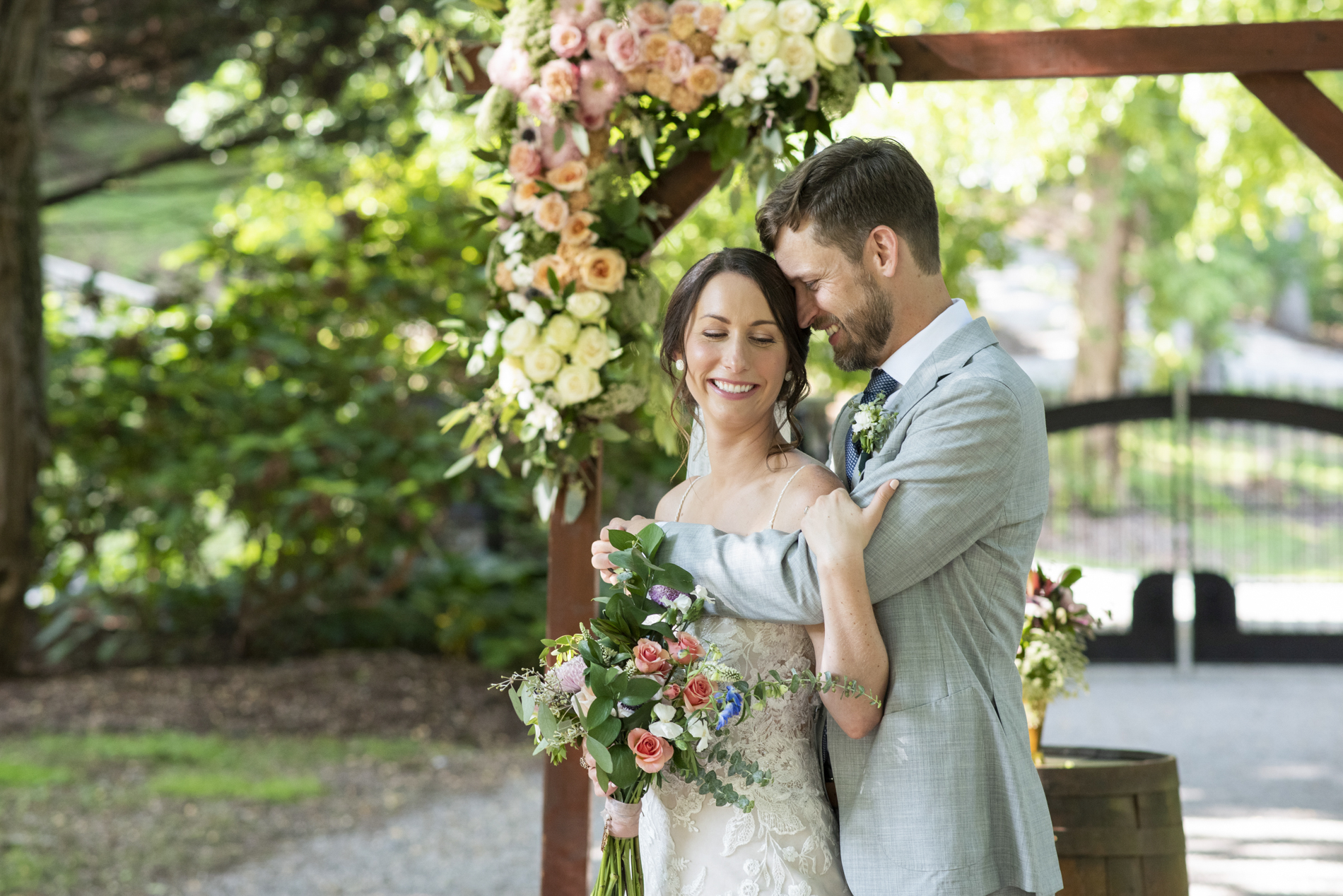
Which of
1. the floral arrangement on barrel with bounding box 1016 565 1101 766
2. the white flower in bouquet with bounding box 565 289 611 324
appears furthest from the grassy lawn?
the floral arrangement on barrel with bounding box 1016 565 1101 766

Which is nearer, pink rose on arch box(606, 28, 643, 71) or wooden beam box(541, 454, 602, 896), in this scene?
pink rose on arch box(606, 28, 643, 71)

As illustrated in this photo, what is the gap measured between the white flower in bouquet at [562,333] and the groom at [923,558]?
1.10 metres

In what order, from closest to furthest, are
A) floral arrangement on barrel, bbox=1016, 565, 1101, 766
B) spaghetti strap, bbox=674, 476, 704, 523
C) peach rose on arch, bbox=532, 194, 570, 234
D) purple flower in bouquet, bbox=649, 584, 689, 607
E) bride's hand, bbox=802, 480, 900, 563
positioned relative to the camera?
bride's hand, bbox=802, 480, 900, 563 → purple flower in bouquet, bbox=649, 584, 689, 607 → spaghetti strap, bbox=674, 476, 704, 523 → floral arrangement on barrel, bbox=1016, 565, 1101, 766 → peach rose on arch, bbox=532, 194, 570, 234

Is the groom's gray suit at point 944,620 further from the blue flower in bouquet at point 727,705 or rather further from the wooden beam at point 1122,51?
the wooden beam at point 1122,51

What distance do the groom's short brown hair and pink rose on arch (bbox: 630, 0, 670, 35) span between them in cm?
119

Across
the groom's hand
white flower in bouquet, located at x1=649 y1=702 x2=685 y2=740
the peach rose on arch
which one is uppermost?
the peach rose on arch

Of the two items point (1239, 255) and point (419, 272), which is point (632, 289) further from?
point (1239, 255)

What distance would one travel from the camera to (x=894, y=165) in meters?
1.97

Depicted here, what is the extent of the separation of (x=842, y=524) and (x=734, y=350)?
16.7 inches

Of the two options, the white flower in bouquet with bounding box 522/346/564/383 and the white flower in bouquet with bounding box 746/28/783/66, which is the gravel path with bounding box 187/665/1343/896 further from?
the white flower in bouquet with bounding box 746/28/783/66

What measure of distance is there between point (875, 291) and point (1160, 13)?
7.45 meters

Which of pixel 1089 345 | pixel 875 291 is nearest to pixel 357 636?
pixel 875 291

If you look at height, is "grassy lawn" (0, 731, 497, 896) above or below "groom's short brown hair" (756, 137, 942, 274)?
below

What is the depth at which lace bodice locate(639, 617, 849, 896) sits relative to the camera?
200cm
